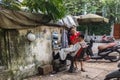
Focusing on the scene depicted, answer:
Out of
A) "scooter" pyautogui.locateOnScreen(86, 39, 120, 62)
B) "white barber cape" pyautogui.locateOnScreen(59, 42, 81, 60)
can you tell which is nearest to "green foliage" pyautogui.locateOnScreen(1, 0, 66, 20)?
"white barber cape" pyautogui.locateOnScreen(59, 42, 81, 60)

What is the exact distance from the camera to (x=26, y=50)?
803cm

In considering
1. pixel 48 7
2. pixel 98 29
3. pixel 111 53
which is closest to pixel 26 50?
pixel 48 7

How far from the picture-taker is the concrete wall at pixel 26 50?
24.6 ft

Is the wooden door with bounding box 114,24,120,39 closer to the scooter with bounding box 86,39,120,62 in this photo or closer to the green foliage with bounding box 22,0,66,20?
the scooter with bounding box 86,39,120,62

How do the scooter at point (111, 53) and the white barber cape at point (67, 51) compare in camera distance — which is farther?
the scooter at point (111, 53)

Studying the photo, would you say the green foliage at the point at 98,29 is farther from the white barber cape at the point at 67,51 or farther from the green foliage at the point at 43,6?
the green foliage at the point at 43,6

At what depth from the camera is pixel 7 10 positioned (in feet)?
24.2

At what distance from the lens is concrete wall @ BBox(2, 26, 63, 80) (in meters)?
7.49

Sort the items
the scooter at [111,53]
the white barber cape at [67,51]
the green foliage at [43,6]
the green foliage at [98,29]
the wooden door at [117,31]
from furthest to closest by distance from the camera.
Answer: the wooden door at [117,31] < the green foliage at [98,29] < the scooter at [111,53] < the white barber cape at [67,51] < the green foliage at [43,6]

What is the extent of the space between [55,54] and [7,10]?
2725 millimetres

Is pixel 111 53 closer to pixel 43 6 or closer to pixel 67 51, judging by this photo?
pixel 67 51

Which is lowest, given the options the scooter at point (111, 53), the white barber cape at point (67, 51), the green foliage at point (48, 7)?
the scooter at point (111, 53)

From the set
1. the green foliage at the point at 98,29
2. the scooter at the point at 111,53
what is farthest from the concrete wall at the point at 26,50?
the green foliage at the point at 98,29

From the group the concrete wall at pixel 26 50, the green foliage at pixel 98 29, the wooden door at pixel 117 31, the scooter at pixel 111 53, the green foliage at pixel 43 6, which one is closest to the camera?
the concrete wall at pixel 26 50
